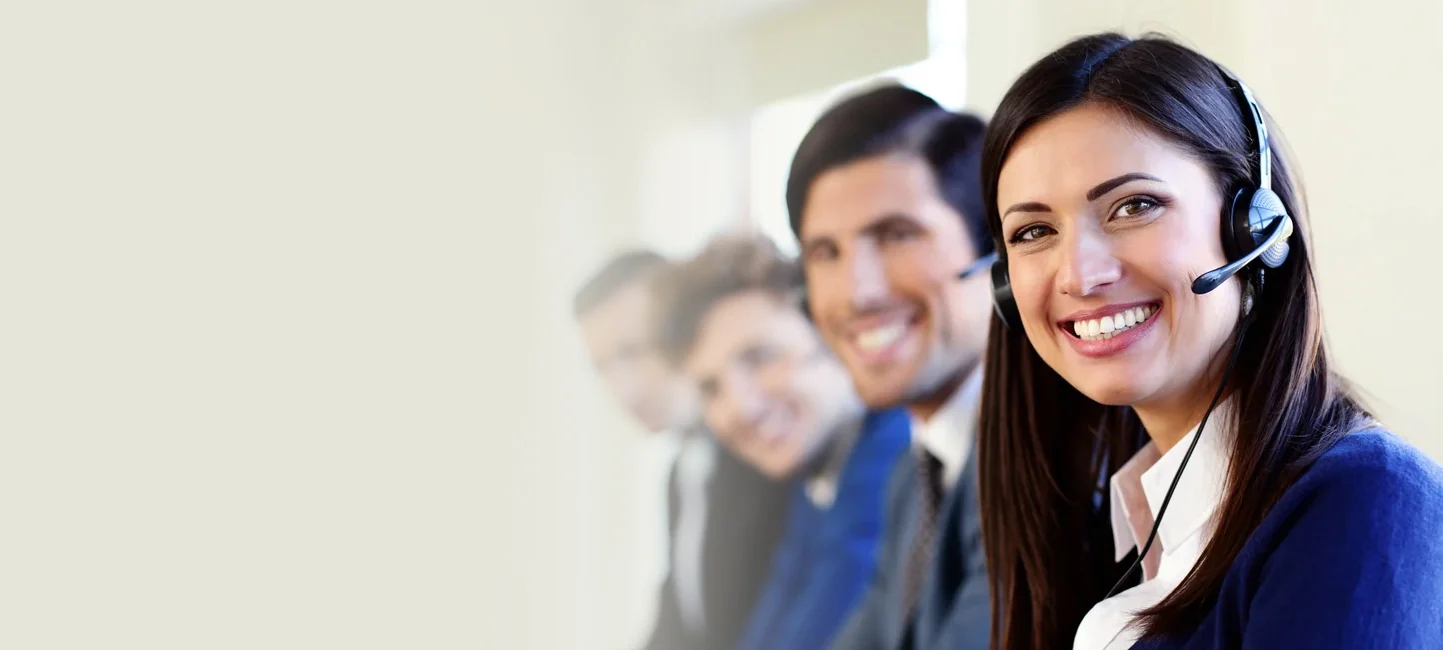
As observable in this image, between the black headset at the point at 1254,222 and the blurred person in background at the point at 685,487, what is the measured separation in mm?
673

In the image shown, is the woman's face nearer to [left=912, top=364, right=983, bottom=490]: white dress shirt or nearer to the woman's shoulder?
the woman's shoulder

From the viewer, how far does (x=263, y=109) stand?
1.11 m

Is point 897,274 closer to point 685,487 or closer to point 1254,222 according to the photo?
point 685,487

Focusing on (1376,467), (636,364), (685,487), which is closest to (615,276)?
(636,364)

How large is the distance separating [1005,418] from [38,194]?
872 mm

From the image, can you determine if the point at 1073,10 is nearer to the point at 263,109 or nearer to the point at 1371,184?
the point at 1371,184

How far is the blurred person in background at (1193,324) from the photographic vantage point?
0.78 meters

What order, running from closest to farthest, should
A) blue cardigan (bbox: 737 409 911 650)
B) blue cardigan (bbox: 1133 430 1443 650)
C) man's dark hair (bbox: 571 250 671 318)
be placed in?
1. blue cardigan (bbox: 1133 430 1443 650)
2. man's dark hair (bbox: 571 250 671 318)
3. blue cardigan (bbox: 737 409 911 650)

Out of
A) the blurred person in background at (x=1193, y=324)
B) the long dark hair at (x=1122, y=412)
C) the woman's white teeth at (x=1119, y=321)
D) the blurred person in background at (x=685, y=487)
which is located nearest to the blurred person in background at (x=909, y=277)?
the blurred person in background at (x=685, y=487)

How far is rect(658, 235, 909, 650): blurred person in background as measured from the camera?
1.48 m

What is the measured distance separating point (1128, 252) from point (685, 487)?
2.28 feet

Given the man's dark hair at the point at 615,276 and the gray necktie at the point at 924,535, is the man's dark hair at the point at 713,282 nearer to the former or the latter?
the man's dark hair at the point at 615,276

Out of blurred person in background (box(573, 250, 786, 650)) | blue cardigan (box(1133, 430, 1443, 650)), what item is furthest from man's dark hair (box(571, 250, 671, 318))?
blue cardigan (box(1133, 430, 1443, 650))

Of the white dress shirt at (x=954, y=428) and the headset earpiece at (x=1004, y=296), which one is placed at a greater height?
the headset earpiece at (x=1004, y=296)
